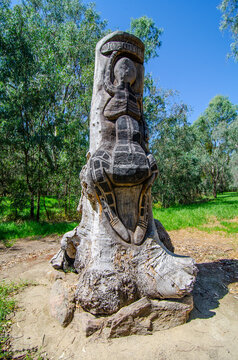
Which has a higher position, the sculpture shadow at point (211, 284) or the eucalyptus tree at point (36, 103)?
the eucalyptus tree at point (36, 103)

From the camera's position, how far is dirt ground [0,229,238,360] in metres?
1.82

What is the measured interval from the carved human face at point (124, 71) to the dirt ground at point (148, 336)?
2714mm

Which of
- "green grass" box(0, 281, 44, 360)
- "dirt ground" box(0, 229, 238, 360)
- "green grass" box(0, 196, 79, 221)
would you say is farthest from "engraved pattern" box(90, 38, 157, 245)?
"green grass" box(0, 196, 79, 221)

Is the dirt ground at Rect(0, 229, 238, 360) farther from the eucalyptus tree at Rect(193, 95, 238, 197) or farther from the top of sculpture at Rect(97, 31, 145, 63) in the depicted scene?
the eucalyptus tree at Rect(193, 95, 238, 197)

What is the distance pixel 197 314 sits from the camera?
2.31m

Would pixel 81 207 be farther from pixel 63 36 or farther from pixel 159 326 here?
pixel 63 36

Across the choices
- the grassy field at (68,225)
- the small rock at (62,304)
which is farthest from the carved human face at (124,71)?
the grassy field at (68,225)

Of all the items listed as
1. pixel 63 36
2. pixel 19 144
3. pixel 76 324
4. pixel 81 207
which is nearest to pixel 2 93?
pixel 19 144

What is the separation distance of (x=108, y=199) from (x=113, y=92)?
126 cm

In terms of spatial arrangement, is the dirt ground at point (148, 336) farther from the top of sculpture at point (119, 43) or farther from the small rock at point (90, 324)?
the top of sculpture at point (119, 43)

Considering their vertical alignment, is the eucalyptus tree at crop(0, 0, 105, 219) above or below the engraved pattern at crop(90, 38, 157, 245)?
above

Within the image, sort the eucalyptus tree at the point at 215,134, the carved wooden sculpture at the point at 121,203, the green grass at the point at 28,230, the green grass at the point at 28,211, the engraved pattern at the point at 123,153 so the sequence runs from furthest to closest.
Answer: the eucalyptus tree at the point at 215,134, the green grass at the point at 28,211, the green grass at the point at 28,230, the engraved pattern at the point at 123,153, the carved wooden sculpture at the point at 121,203

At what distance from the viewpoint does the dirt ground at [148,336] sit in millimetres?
1818

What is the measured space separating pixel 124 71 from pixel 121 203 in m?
1.57
